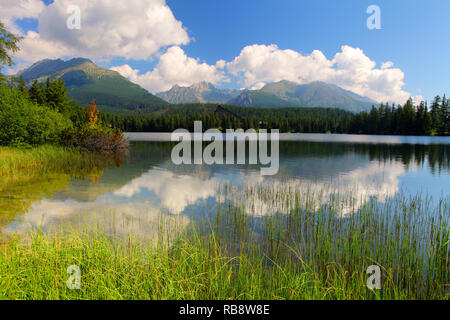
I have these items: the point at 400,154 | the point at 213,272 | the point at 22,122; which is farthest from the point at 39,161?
the point at 400,154

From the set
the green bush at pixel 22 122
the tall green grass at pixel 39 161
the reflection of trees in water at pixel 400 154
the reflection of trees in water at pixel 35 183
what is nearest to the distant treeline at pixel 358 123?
the reflection of trees in water at pixel 400 154

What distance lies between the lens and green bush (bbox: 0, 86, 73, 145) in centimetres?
2592

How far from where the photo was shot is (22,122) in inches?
1048

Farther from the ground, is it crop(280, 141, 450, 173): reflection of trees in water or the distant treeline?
the distant treeline

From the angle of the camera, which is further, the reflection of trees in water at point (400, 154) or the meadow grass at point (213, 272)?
the reflection of trees in water at point (400, 154)

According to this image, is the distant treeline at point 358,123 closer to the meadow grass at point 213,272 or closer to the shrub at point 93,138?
the shrub at point 93,138

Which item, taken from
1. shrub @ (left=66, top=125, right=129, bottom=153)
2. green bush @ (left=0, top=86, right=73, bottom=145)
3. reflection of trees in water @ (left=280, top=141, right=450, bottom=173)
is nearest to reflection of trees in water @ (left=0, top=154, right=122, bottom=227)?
green bush @ (left=0, top=86, right=73, bottom=145)

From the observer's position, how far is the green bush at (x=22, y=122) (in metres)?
25.9

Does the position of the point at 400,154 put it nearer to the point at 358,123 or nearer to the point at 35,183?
the point at 35,183

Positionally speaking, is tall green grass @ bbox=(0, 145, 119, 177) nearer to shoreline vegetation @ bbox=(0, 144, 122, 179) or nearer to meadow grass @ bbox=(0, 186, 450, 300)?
shoreline vegetation @ bbox=(0, 144, 122, 179)

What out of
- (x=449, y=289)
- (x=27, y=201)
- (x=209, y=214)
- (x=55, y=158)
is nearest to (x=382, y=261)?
(x=449, y=289)

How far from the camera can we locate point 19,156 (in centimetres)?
2153
